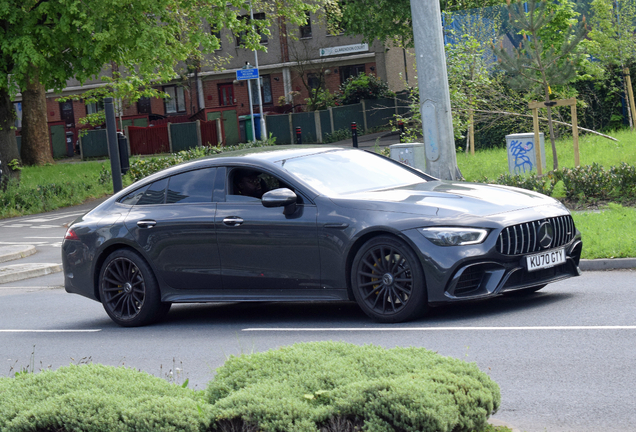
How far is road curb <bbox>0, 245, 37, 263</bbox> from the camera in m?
16.1

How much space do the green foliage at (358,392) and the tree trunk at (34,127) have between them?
107 feet

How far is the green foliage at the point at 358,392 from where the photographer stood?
3719 millimetres

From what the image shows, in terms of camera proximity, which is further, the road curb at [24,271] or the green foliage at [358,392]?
the road curb at [24,271]

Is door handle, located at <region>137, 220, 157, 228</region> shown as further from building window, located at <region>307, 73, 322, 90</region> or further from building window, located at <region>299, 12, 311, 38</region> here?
building window, located at <region>299, 12, 311, 38</region>

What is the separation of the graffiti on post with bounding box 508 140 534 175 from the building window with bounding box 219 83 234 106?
139ft

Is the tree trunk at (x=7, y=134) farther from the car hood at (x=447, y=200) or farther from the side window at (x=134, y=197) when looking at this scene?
the car hood at (x=447, y=200)

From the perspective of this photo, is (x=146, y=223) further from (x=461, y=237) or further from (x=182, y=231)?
(x=461, y=237)

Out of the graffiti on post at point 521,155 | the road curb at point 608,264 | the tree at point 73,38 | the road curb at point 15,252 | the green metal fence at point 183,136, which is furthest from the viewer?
the green metal fence at point 183,136

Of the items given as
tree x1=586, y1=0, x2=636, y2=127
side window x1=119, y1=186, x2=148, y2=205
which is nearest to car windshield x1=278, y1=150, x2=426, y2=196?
side window x1=119, y1=186, x2=148, y2=205

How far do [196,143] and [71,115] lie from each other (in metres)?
22.0

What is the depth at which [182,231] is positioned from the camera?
8.32 metres

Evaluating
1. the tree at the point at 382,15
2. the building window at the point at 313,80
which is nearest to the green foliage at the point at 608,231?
the tree at the point at 382,15

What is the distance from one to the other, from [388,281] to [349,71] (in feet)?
153

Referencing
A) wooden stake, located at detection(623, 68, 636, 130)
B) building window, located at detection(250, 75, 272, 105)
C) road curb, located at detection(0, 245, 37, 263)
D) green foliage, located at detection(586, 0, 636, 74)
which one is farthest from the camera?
building window, located at detection(250, 75, 272, 105)
